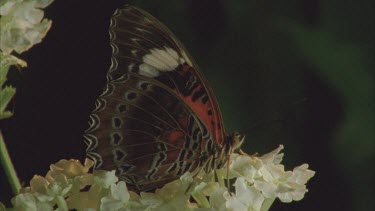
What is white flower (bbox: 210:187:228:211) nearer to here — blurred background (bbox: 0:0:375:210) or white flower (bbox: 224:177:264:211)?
white flower (bbox: 224:177:264:211)

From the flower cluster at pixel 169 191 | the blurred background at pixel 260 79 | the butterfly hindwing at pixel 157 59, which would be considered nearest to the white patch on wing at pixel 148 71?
the butterfly hindwing at pixel 157 59

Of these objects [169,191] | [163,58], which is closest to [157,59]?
[163,58]

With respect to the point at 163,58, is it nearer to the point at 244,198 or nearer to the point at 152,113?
the point at 152,113

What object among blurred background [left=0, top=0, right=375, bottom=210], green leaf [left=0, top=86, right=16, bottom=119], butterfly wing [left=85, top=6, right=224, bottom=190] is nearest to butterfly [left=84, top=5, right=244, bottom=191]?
butterfly wing [left=85, top=6, right=224, bottom=190]

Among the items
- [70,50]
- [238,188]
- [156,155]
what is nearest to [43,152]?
[70,50]

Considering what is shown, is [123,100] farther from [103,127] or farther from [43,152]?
[43,152]

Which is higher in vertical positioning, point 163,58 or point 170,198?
point 163,58

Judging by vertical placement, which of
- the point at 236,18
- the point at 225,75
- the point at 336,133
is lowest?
the point at 336,133

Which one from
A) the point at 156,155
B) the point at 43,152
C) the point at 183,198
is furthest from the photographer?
the point at 43,152
